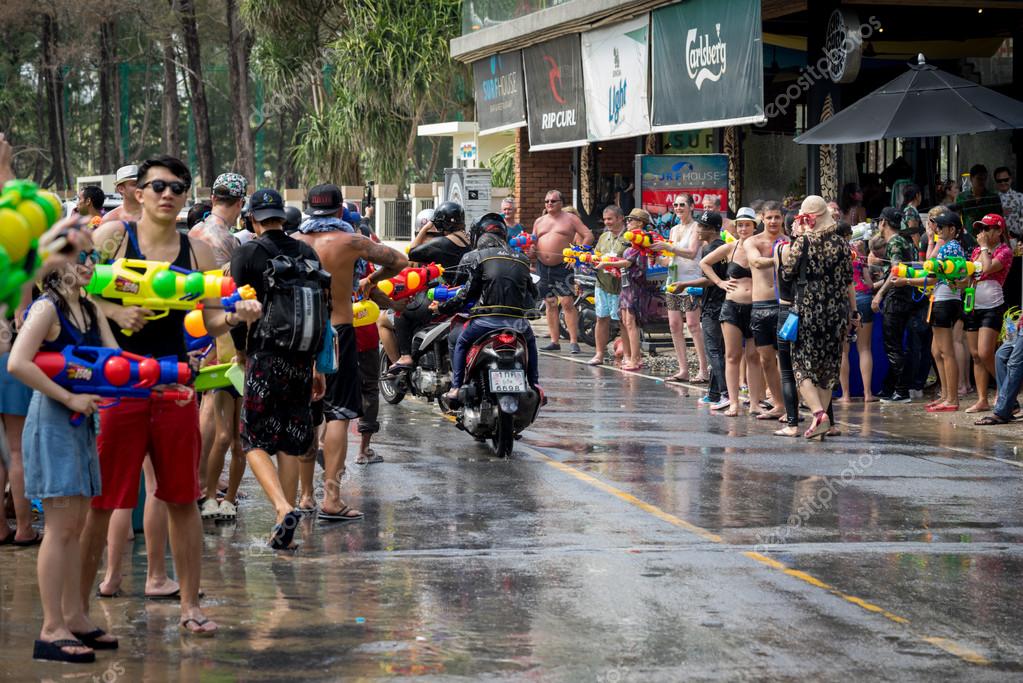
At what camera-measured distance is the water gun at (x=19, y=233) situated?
4219mm

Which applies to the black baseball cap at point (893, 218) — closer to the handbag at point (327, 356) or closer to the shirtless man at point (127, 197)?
the shirtless man at point (127, 197)

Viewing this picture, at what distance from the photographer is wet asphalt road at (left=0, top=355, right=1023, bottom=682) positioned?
621 centimetres

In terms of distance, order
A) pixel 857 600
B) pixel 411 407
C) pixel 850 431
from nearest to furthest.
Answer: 1. pixel 857 600
2. pixel 850 431
3. pixel 411 407

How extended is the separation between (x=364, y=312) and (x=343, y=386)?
2.89 ft

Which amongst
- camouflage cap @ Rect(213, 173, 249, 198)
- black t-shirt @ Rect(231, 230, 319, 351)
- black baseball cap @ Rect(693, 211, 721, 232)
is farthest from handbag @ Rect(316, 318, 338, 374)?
black baseball cap @ Rect(693, 211, 721, 232)

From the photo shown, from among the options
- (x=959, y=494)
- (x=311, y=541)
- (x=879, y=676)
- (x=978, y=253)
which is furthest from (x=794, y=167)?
(x=879, y=676)

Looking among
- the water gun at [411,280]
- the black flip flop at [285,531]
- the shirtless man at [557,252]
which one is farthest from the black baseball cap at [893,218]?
the black flip flop at [285,531]

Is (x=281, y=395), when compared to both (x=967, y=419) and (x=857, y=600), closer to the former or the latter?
(x=857, y=600)

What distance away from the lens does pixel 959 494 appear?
1014 cm

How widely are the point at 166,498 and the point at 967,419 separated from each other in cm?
924

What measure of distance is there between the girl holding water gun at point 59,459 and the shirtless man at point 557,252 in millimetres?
13081

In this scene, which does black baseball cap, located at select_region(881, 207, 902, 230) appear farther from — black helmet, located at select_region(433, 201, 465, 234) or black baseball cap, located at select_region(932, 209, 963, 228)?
black helmet, located at select_region(433, 201, 465, 234)

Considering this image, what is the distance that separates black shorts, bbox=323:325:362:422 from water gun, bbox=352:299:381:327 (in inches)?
24.5

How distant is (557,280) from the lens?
1970cm
